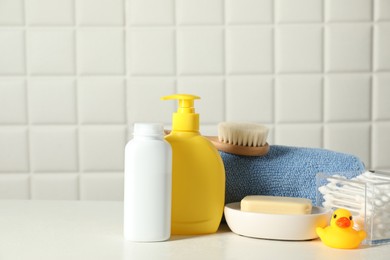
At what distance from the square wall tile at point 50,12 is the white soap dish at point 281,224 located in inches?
61.7

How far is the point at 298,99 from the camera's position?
7.49ft

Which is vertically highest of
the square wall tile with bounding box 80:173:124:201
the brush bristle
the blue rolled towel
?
the brush bristle

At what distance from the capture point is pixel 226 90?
228 cm

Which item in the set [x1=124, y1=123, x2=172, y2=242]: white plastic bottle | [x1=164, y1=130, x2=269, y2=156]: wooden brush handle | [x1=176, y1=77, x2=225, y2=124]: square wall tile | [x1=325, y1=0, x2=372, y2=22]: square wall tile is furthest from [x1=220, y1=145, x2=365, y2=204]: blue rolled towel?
[x1=325, y1=0, x2=372, y2=22]: square wall tile

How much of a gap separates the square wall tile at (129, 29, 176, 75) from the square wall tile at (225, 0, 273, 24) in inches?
8.5

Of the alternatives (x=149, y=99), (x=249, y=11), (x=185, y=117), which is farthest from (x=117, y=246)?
(x=249, y=11)

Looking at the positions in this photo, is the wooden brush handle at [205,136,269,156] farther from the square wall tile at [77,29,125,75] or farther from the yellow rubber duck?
the square wall tile at [77,29,125,75]

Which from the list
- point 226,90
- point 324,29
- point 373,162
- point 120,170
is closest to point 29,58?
point 120,170

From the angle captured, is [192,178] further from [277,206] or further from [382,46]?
[382,46]

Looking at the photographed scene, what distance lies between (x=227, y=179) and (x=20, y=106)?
1.47 meters

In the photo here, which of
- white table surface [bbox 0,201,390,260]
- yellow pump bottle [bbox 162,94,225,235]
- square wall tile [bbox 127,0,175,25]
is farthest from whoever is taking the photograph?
square wall tile [bbox 127,0,175,25]

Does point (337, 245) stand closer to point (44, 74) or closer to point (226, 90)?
point (226, 90)

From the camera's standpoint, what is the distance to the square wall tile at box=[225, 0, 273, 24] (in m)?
2.27

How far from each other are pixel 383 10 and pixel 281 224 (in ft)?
5.39
